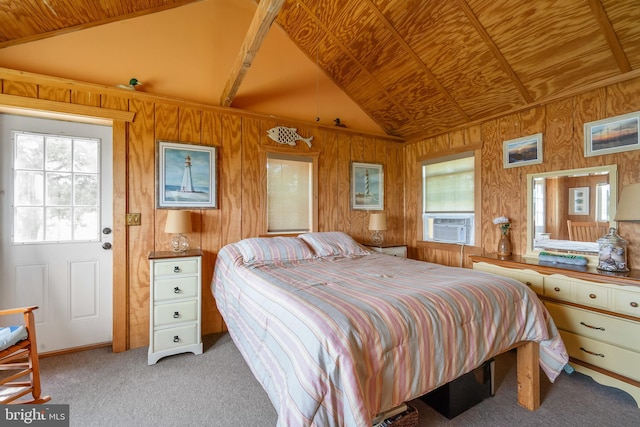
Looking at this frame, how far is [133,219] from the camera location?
8.48 feet

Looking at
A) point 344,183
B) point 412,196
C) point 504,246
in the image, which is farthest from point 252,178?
point 504,246

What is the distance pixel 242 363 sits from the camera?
2.30m

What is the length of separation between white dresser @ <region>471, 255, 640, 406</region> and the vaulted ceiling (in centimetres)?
161

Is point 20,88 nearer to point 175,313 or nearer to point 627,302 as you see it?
point 175,313

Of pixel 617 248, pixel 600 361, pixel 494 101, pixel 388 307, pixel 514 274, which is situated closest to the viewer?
pixel 388 307

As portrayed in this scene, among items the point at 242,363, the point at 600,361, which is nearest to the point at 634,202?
the point at 600,361

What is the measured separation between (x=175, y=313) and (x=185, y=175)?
1.31 m

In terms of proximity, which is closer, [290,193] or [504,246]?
[504,246]

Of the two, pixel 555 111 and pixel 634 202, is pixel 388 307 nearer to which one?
pixel 634 202

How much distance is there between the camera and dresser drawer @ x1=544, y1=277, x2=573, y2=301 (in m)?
2.15

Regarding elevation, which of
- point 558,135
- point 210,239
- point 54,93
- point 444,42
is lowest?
point 210,239

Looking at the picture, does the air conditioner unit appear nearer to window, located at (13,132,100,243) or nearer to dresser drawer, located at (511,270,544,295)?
dresser drawer, located at (511,270,544,295)

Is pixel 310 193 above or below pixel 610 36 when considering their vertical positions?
below

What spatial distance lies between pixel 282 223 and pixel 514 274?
2388 mm
